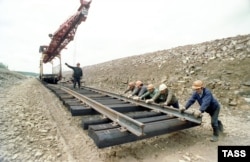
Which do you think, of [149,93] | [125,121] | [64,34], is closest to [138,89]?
[149,93]

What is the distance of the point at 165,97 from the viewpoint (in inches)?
217

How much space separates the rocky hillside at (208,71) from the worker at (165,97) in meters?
2.63

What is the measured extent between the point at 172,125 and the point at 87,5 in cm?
1233

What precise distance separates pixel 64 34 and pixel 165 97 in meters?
13.4

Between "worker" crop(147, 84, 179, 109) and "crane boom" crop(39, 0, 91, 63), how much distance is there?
1071cm

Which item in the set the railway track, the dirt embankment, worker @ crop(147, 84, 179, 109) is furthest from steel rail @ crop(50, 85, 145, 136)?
worker @ crop(147, 84, 179, 109)

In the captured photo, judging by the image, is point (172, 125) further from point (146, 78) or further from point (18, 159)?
point (146, 78)

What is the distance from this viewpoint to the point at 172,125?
3.70 m

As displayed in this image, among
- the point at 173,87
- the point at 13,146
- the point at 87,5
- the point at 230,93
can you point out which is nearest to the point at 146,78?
the point at 173,87

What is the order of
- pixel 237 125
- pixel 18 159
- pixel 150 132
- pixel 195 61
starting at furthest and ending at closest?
1. pixel 195 61
2. pixel 237 125
3. pixel 150 132
4. pixel 18 159

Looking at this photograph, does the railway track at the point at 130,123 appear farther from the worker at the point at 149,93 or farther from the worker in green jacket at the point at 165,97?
the worker at the point at 149,93

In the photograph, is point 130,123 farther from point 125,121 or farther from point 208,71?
point 208,71

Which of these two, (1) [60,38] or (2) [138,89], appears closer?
(2) [138,89]

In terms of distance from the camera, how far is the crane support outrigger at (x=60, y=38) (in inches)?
567
